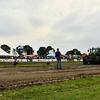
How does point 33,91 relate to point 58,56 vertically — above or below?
below

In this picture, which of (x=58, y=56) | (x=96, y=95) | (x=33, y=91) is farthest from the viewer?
(x=58, y=56)

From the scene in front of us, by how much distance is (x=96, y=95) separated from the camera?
3.44 meters

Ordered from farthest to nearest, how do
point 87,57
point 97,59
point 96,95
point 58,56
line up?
point 87,57 → point 97,59 → point 58,56 → point 96,95

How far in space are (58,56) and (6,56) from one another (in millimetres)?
36019

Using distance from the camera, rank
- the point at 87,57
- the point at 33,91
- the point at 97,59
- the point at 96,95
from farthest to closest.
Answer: the point at 87,57
the point at 97,59
the point at 33,91
the point at 96,95

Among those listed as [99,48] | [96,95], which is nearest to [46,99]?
[96,95]

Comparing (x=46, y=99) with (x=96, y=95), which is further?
(x=96, y=95)

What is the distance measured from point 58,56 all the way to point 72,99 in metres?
7.68

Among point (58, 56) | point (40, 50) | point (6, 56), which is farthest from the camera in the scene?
point (40, 50)

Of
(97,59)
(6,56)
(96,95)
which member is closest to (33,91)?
(96,95)

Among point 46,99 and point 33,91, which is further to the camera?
point 33,91

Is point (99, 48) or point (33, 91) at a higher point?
point (99, 48)

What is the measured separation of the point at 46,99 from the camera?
125 inches

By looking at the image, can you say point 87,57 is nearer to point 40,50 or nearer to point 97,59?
point 97,59
